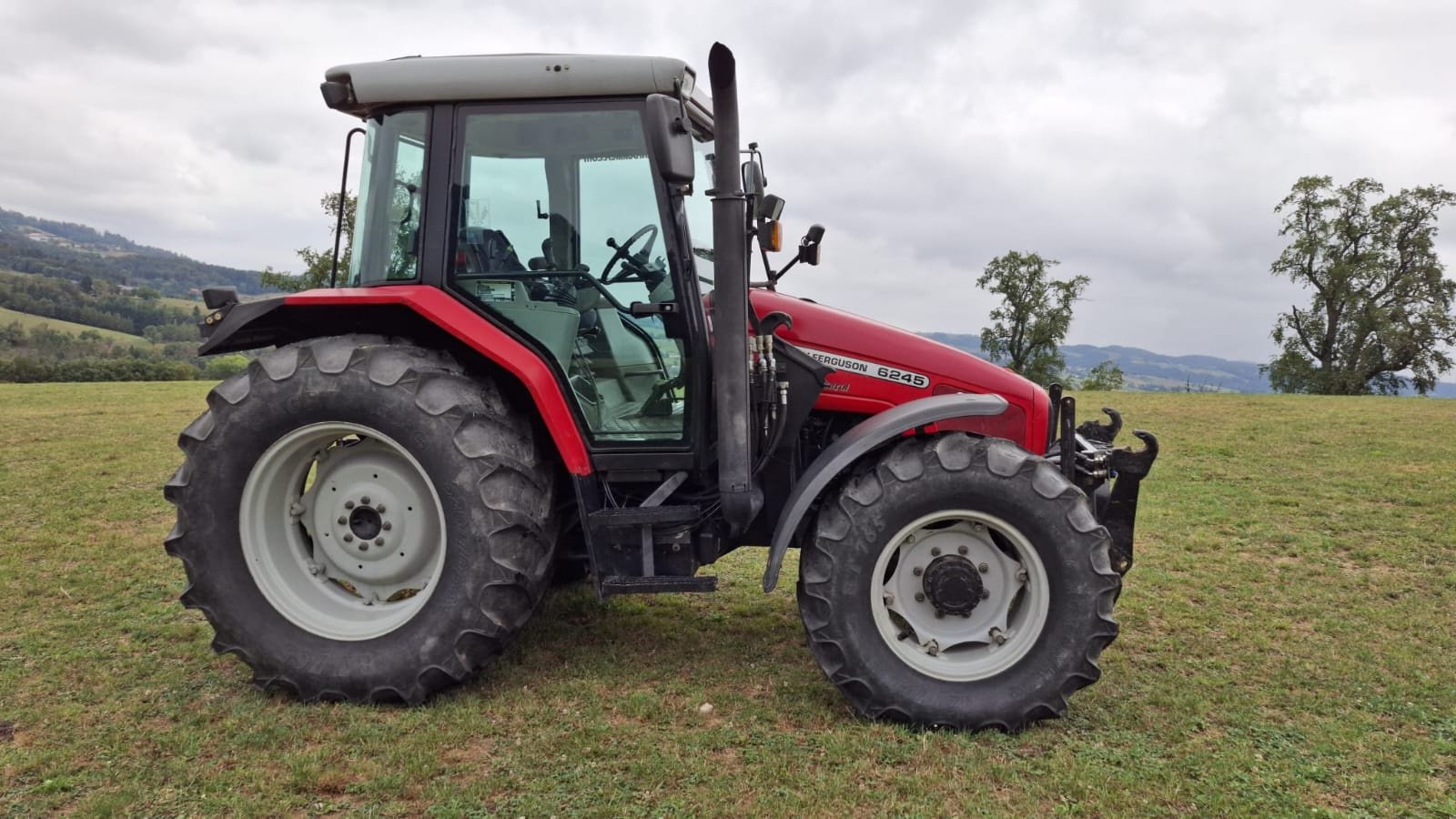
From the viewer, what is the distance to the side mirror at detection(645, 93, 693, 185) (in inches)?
123

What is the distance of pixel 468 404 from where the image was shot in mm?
3475

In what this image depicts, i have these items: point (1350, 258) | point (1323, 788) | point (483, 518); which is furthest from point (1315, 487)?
point (1350, 258)

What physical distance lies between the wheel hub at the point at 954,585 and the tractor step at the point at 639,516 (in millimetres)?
1005

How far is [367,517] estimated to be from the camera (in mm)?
3770

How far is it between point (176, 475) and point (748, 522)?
2.30 meters

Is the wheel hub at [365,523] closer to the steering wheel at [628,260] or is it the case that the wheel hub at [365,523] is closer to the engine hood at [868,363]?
the steering wheel at [628,260]

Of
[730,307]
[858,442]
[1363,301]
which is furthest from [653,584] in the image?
[1363,301]

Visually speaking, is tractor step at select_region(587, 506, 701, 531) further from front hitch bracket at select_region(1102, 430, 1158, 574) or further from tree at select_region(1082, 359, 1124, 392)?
tree at select_region(1082, 359, 1124, 392)

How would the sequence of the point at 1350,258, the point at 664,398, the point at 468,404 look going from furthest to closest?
the point at 1350,258 → the point at 664,398 → the point at 468,404

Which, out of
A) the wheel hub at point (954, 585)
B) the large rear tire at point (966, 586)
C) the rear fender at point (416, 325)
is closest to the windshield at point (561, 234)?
the rear fender at point (416, 325)

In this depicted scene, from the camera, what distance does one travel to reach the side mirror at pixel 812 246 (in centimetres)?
380

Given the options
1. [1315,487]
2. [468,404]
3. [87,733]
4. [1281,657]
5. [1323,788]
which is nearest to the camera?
[1323,788]

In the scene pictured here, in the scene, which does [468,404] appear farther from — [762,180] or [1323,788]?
[1323,788]

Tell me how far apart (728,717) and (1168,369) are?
13873 centimetres
